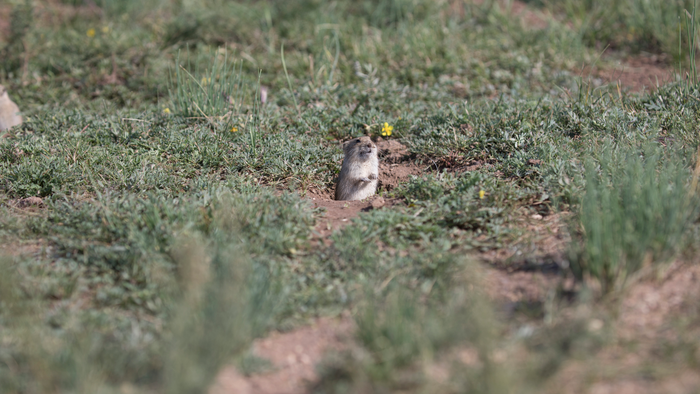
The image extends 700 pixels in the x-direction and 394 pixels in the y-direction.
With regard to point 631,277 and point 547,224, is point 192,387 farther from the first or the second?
point 547,224

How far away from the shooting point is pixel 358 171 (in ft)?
15.7

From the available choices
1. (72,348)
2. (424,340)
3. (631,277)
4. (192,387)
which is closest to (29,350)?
(72,348)

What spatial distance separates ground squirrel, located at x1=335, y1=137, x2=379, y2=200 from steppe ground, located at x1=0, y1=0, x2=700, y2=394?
0.26 meters

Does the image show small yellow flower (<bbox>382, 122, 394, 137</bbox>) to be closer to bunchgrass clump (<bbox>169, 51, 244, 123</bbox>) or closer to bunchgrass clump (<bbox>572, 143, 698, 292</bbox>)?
bunchgrass clump (<bbox>169, 51, 244, 123</bbox>)

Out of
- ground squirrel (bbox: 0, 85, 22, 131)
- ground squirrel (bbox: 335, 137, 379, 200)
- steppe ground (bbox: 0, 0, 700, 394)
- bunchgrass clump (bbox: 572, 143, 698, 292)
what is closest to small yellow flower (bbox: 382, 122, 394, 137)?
steppe ground (bbox: 0, 0, 700, 394)

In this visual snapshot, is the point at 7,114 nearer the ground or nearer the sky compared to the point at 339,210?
nearer the ground

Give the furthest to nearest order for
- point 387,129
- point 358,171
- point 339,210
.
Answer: point 387,129 → point 358,171 → point 339,210

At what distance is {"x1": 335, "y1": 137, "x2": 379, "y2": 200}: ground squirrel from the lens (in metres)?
4.81

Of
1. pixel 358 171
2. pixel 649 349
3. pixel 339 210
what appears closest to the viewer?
pixel 649 349

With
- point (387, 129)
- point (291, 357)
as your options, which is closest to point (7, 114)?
point (387, 129)

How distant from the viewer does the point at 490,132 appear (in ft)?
16.4

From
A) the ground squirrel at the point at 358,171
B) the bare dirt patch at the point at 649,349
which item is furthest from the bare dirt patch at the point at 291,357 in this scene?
the ground squirrel at the point at 358,171

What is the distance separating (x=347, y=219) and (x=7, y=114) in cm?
388

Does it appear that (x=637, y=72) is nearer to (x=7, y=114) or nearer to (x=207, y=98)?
(x=207, y=98)
